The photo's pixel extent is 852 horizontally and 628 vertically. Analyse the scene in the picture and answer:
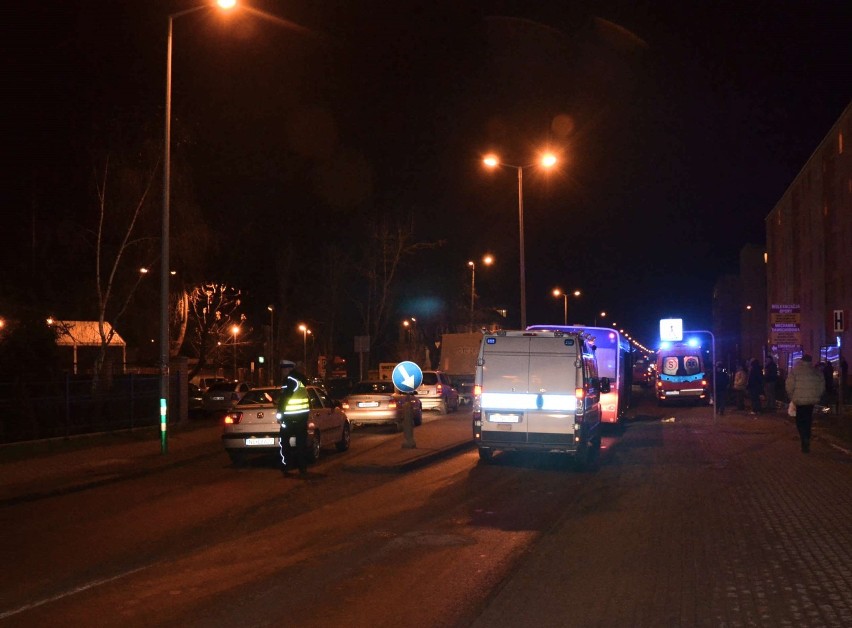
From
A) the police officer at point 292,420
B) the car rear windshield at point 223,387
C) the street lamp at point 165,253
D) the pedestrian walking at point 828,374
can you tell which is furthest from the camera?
the car rear windshield at point 223,387

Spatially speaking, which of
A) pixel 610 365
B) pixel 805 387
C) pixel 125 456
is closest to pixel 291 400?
pixel 125 456

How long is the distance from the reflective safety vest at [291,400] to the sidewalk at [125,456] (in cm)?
154

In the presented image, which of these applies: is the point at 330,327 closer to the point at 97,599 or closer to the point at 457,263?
the point at 457,263

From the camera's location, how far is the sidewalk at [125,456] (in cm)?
1602

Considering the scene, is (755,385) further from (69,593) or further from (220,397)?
(69,593)

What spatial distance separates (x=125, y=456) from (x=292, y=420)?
572cm

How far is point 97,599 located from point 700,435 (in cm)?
1843

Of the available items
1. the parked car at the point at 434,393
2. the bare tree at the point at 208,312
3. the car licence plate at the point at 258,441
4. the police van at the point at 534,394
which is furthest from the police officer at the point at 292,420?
the bare tree at the point at 208,312

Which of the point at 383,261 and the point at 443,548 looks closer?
the point at 443,548

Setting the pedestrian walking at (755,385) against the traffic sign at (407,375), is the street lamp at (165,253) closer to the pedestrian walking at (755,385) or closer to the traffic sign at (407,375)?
the traffic sign at (407,375)

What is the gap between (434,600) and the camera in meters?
7.64

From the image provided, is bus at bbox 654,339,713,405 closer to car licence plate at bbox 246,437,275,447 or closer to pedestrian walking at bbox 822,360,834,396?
pedestrian walking at bbox 822,360,834,396

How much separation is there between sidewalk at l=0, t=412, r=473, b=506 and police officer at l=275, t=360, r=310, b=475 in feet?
3.81

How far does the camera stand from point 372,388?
2622cm
